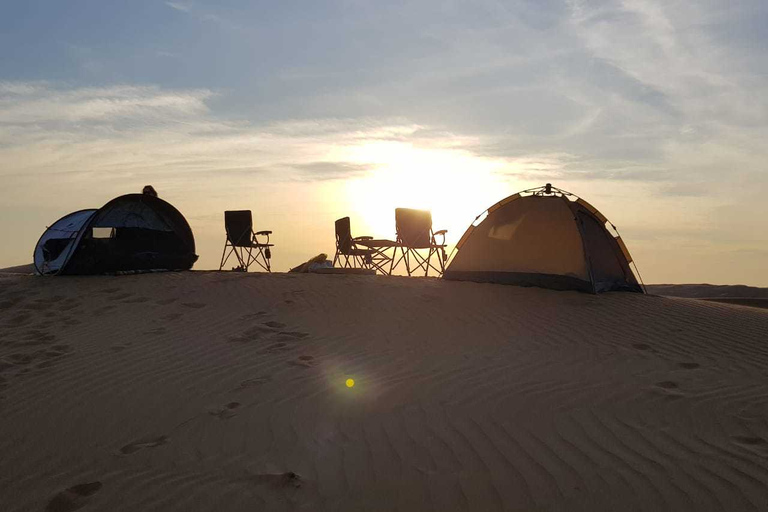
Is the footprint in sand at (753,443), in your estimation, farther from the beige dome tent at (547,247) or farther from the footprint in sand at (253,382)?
the beige dome tent at (547,247)

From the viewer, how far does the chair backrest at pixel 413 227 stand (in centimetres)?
1513

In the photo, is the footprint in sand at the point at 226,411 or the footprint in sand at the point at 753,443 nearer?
the footprint in sand at the point at 753,443

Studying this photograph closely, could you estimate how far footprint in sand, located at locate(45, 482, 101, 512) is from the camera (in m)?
3.22

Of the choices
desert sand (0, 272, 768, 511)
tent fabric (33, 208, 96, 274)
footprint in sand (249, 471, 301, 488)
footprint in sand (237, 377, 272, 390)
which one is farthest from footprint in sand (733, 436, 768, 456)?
tent fabric (33, 208, 96, 274)

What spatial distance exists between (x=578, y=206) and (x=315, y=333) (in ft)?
20.2

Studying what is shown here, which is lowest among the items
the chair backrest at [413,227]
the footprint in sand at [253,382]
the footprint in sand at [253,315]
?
the footprint in sand at [253,382]

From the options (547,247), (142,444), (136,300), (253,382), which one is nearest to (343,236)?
(547,247)

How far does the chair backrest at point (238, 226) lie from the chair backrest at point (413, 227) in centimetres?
406

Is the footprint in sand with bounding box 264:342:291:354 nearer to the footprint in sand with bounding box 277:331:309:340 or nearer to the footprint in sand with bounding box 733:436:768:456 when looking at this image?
the footprint in sand with bounding box 277:331:309:340

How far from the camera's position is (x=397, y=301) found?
943cm

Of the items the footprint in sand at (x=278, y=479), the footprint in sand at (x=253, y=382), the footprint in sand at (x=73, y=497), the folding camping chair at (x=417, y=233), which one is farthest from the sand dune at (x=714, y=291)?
the footprint in sand at (x=73, y=497)

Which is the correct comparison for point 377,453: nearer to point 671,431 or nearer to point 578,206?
point 671,431

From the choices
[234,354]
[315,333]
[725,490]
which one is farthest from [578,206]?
[725,490]

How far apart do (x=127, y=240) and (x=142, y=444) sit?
950 centimetres
